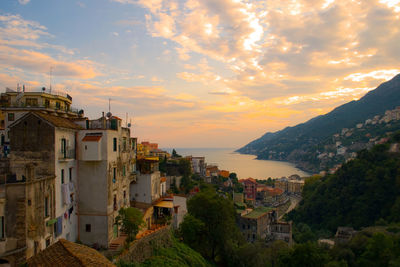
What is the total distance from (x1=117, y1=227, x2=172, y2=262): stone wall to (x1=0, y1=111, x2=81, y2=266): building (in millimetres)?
3726

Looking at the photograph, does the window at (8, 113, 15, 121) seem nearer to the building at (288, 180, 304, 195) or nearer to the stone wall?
the stone wall

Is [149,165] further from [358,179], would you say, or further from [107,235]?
[358,179]

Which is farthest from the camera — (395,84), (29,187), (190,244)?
(395,84)

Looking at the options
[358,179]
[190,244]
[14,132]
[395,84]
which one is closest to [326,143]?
[395,84]

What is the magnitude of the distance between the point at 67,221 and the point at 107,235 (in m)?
2.41

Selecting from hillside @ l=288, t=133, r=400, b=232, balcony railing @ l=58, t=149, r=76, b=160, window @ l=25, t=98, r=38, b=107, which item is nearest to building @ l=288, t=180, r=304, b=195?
hillside @ l=288, t=133, r=400, b=232

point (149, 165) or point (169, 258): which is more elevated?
point (149, 165)

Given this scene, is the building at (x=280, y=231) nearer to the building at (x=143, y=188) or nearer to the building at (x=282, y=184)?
the building at (x=143, y=188)

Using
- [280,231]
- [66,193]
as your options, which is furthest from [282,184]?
[66,193]


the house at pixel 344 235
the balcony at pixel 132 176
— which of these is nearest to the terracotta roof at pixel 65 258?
the balcony at pixel 132 176

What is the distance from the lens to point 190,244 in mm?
24078

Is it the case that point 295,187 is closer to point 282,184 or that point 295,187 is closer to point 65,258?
point 282,184

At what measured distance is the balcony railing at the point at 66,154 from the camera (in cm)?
1538

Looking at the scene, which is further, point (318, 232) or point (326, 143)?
point (326, 143)
